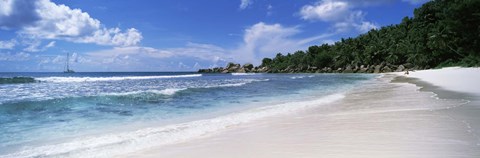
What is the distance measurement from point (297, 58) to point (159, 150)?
382 feet

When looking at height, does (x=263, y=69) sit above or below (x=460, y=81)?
above

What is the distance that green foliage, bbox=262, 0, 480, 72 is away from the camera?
46.2 meters

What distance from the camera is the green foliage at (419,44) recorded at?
46250 millimetres

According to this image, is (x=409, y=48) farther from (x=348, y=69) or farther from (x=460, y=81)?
(x=460, y=81)

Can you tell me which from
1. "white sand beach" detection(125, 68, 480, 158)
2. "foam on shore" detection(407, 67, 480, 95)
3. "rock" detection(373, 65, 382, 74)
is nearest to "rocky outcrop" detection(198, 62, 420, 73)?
"rock" detection(373, 65, 382, 74)

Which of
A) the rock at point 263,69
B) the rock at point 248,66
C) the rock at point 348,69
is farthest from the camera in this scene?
the rock at point 248,66

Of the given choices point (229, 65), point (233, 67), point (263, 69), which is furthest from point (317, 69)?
point (229, 65)

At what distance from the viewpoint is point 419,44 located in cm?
6600

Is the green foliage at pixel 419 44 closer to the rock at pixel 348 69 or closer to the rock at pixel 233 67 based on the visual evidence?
the rock at pixel 348 69

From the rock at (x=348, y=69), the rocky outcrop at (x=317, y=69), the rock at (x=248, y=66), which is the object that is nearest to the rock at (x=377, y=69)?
the rocky outcrop at (x=317, y=69)

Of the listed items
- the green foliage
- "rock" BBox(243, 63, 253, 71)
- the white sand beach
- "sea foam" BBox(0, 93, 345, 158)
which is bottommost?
"sea foam" BBox(0, 93, 345, 158)

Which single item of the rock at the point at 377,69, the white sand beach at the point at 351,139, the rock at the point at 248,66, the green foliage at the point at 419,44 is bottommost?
the white sand beach at the point at 351,139

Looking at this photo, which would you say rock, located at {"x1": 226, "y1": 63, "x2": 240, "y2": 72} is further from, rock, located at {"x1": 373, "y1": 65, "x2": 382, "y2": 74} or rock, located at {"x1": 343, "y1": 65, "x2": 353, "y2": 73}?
rock, located at {"x1": 373, "y1": 65, "x2": 382, "y2": 74}

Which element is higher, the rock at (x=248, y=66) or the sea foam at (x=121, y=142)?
the rock at (x=248, y=66)
